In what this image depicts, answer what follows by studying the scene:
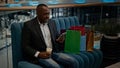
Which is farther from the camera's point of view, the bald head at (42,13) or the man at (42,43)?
the bald head at (42,13)

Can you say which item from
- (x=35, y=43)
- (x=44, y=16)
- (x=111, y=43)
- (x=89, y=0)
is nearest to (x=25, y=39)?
(x=35, y=43)

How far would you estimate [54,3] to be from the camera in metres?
3.85

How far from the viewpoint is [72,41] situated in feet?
10.2

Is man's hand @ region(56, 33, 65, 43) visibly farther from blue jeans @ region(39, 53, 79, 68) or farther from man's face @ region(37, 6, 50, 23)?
man's face @ region(37, 6, 50, 23)

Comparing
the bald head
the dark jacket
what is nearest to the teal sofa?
the dark jacket

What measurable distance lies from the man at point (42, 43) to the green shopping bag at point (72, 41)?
0.67 ft

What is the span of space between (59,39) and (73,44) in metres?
0.21

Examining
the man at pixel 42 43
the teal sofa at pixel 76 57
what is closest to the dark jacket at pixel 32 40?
the man at pixel 42 43

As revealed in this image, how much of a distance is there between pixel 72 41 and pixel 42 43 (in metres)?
0.46

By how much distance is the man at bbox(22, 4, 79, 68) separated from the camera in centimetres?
274

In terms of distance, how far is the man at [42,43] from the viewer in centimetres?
274

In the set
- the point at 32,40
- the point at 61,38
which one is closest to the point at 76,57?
the point at 61,38

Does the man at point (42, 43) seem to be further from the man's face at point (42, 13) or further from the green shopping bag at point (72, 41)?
the green shopping bag at point (72, 41)

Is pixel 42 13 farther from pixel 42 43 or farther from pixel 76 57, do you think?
pixel 76 57
